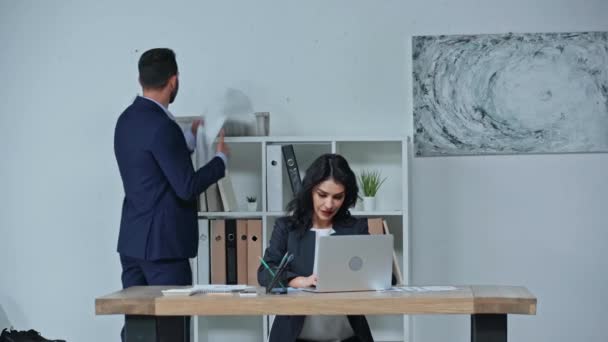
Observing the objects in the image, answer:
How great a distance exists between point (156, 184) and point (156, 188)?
2cm

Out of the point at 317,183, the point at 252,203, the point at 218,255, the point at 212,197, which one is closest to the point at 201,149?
the point at 212,197

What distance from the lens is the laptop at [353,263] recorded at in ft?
8.63

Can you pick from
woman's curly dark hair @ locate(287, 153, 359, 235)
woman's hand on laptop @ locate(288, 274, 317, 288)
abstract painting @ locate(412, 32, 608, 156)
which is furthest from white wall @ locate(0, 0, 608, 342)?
woman's hand on laptop @ locate(288, 274, 317, 288)

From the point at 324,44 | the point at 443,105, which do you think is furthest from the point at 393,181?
the point at 324,44

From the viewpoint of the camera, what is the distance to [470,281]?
428 cm

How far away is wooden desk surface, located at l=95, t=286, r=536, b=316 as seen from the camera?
2473 mm

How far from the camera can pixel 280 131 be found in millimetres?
4336

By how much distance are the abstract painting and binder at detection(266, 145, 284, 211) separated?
0.71 metres

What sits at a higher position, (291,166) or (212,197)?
(291,166)

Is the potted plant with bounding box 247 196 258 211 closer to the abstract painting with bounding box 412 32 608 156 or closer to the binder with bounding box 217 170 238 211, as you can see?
the binder with bounding box 217 170 238 211

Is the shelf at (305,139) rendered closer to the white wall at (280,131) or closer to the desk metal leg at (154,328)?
the white wall at (280,131)

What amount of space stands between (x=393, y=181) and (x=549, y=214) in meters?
0.79

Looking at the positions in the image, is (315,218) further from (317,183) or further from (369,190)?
(369,190)

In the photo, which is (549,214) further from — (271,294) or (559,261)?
(271,294)
